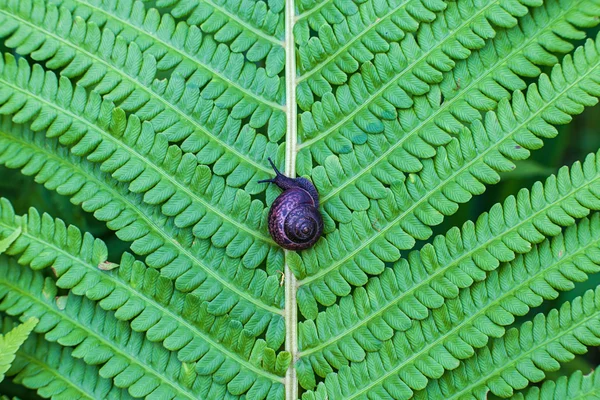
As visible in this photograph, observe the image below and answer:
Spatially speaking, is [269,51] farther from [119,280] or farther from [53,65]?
[119,280]

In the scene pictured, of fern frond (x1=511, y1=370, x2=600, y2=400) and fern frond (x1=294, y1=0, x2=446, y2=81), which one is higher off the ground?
fern frond (x1=294, y1=0, x2=446, y2=81)

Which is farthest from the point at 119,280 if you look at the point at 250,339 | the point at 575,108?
the point at 575,108

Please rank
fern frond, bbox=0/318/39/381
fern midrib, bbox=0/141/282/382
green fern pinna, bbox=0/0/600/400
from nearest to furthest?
1. fern frond, bbox=0/318/39/381
2. green fern pinna, bbox=0/0/600/400
3. fern midrib, bbox=0/141/282/382

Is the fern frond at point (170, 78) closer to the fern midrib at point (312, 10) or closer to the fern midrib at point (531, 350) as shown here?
the fern midrib at point (312, 10)

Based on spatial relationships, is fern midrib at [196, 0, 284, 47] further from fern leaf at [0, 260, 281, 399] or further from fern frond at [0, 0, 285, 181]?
fern leaf at [0, 260, 281, 399]

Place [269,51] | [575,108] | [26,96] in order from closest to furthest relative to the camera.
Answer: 1. [575,108]
2. [26,96]
3. [269,51]

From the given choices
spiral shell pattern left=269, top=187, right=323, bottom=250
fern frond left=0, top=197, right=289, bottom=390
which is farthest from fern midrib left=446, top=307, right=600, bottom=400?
spiral shell pattern left=269, top=187, right=323, bottom=250
